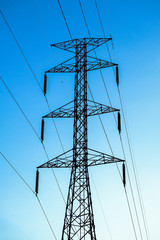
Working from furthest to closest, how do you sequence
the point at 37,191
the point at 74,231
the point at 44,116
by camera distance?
the point at 44,116, the point at 37,191, the point at 74,231

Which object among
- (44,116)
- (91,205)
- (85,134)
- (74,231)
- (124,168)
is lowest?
(74,231)

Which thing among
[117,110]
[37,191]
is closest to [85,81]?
[117,110]

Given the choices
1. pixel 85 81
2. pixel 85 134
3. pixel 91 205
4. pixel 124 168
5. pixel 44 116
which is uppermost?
pixel 85 81

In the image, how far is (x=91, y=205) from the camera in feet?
73.5

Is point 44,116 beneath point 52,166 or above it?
above

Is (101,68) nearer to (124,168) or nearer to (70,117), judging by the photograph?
(70,117)

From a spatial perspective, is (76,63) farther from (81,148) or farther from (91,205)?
(91,205)

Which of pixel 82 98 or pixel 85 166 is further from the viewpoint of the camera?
pixel 82 98

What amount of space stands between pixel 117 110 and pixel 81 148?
3.23m

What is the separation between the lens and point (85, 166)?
23031 millimetres

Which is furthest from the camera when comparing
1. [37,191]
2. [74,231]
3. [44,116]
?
[44,116]

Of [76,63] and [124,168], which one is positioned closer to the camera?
[124,168]

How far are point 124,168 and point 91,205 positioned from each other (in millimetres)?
3150

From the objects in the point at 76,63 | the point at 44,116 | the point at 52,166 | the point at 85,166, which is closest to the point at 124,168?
the point at 85,166
